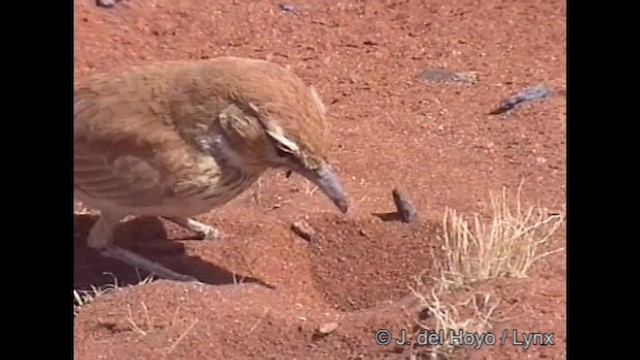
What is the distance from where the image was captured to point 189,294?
5.41 metres

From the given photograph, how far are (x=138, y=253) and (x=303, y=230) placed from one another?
0.92 metres

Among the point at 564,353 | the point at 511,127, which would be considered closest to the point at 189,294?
the point at 564,353

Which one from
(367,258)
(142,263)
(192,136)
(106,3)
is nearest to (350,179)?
(367,258)

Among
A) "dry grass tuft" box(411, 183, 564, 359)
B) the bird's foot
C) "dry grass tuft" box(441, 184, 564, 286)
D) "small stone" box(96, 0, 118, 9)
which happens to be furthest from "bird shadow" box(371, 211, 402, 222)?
"small stone" box(96, 0, 118, 9)

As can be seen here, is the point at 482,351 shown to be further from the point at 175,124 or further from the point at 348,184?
the point at 348,184

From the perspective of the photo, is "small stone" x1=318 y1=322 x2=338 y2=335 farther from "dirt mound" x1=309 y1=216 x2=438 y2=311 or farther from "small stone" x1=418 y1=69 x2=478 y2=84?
"small stone" x1=418 y1=69 x2=478 y2=84

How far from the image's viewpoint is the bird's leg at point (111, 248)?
5.76m

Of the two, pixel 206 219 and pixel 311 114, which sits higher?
pixel 311 114

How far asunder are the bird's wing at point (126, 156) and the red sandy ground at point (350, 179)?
49 cm

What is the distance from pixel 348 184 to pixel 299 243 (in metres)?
0.87

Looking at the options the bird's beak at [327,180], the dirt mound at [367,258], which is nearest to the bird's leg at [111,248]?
the dirt mound at [367,258]

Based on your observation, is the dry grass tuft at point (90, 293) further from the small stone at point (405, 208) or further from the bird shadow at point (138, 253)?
the small stone at point (405, 208)

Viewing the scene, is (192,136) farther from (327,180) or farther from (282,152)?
(327,180)

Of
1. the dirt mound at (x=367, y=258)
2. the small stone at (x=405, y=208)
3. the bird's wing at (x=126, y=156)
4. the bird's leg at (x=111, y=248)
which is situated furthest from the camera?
the small stone at (x=405, y=208)
